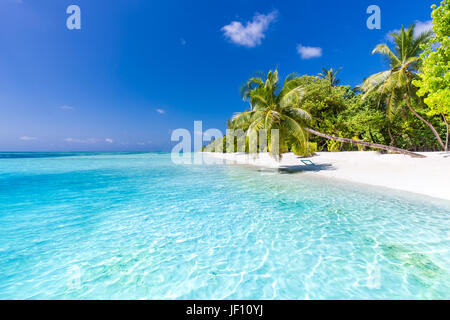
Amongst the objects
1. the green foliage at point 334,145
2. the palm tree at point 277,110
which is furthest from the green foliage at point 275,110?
the green foliage at point 334,145

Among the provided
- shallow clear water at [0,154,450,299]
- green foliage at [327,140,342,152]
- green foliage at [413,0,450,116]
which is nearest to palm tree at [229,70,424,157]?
green foliage at [413,0,450,116]

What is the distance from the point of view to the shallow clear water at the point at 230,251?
2.25 m

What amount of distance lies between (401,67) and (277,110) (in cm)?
964

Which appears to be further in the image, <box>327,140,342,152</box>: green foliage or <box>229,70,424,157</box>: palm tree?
<box>327,140,342,152</box>: green foliage

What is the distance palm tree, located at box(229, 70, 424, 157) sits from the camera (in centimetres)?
1075

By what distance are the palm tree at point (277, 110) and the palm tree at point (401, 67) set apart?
4.55 m

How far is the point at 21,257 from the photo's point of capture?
300cm

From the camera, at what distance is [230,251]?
3064mm

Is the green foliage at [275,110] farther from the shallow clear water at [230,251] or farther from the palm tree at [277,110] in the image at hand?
the shallow clear water at [230,251]

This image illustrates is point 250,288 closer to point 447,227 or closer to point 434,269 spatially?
point 434,269

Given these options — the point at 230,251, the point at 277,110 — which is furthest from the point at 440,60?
the point at 230,251

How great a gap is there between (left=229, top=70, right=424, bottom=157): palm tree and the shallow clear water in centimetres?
639

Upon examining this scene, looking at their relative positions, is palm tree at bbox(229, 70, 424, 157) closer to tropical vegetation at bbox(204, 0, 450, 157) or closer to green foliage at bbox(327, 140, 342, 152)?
tropical vegetation at bbox(204, 0, 450, 157)

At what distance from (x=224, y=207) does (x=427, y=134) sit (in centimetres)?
2142
